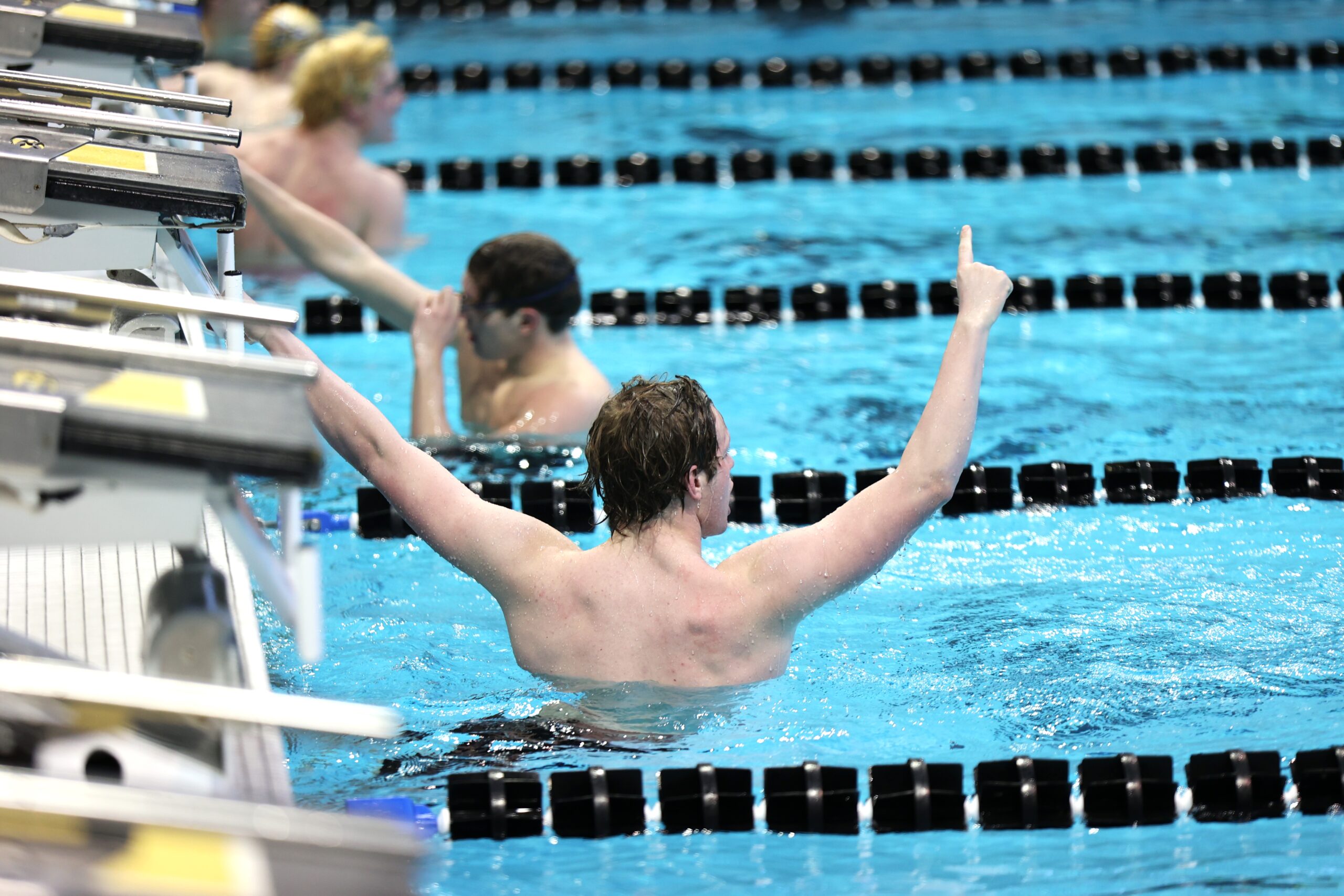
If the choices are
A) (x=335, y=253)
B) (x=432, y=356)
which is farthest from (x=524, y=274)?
(x=335, y=253)

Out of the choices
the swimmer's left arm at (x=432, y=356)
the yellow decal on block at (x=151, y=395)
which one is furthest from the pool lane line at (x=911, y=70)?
the yellow decal on block at (x=151, y=395)

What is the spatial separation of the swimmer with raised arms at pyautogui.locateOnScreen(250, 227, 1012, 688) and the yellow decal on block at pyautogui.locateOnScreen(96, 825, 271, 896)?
1262 millimetres

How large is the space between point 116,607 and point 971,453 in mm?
2852

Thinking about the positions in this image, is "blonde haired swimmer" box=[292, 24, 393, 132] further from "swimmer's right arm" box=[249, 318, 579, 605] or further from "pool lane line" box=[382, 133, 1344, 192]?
"swimmer's right arm" box=[249, 318, 579, 605]

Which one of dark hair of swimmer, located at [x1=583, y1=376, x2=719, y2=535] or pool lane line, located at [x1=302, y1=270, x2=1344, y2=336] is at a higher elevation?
pool lane line, located at [x1=302, y1=270, x2=1344, y2=336]

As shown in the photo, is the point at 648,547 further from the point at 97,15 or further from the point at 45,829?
the point at 97,15

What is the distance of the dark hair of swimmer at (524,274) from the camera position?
406 cm

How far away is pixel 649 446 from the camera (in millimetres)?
2586

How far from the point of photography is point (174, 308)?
179 centimetres

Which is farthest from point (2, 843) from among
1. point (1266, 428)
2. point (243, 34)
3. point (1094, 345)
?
point (243, 34)

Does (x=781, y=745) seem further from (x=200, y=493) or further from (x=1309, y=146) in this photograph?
(x=1309, y=146)

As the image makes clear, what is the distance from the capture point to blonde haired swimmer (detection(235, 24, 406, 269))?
5.66 metres

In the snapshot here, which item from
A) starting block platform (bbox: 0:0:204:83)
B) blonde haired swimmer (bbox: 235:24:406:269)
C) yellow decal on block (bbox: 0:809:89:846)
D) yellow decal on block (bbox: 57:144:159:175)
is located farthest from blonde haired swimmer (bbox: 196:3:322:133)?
yellow decal on block (bbox: 0:809:89:846)

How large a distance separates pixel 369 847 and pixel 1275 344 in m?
4.37
